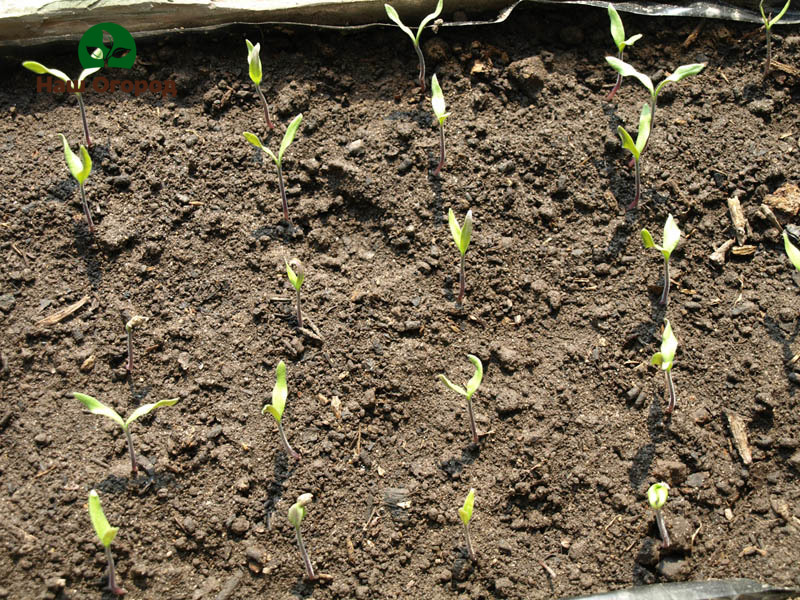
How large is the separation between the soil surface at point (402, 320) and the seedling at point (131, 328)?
0.02m

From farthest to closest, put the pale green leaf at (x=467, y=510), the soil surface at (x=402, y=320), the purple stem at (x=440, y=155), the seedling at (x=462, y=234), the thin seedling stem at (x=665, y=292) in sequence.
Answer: the purple stem at (x=440, y=155) < the thin seedling stem at (x=665, y=292) < the seedling at (x=462, y=234) < the soil surface at (x=402, y=320) < the pale green leaf at (x=467, y=510)

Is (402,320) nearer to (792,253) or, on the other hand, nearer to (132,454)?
(132,454)

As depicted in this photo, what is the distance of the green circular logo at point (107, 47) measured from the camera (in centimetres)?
228

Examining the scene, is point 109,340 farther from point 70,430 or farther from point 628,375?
point 628,375

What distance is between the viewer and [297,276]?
192 centimetres

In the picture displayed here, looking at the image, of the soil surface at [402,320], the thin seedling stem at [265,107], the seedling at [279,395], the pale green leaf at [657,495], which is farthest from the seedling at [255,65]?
the pale green leaf at [657,495]

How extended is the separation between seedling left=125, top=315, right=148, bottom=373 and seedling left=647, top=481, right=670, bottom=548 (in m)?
1.33

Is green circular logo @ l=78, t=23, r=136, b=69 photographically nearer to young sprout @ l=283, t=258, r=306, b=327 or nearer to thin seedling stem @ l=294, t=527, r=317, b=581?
young sprout @ l=283, t=258, r=306, b=327

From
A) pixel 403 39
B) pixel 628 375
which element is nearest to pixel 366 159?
pixel 403 39

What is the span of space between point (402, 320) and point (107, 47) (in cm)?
134

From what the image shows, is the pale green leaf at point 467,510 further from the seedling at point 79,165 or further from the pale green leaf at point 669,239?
the seedling at point 79,165

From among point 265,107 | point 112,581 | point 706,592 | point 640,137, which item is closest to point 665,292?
point 640,137

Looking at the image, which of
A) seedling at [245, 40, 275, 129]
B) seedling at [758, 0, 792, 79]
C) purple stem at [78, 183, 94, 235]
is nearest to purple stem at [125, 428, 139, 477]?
purple stem at [78, 183, 94, 235]

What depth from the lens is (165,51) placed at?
231 cm
